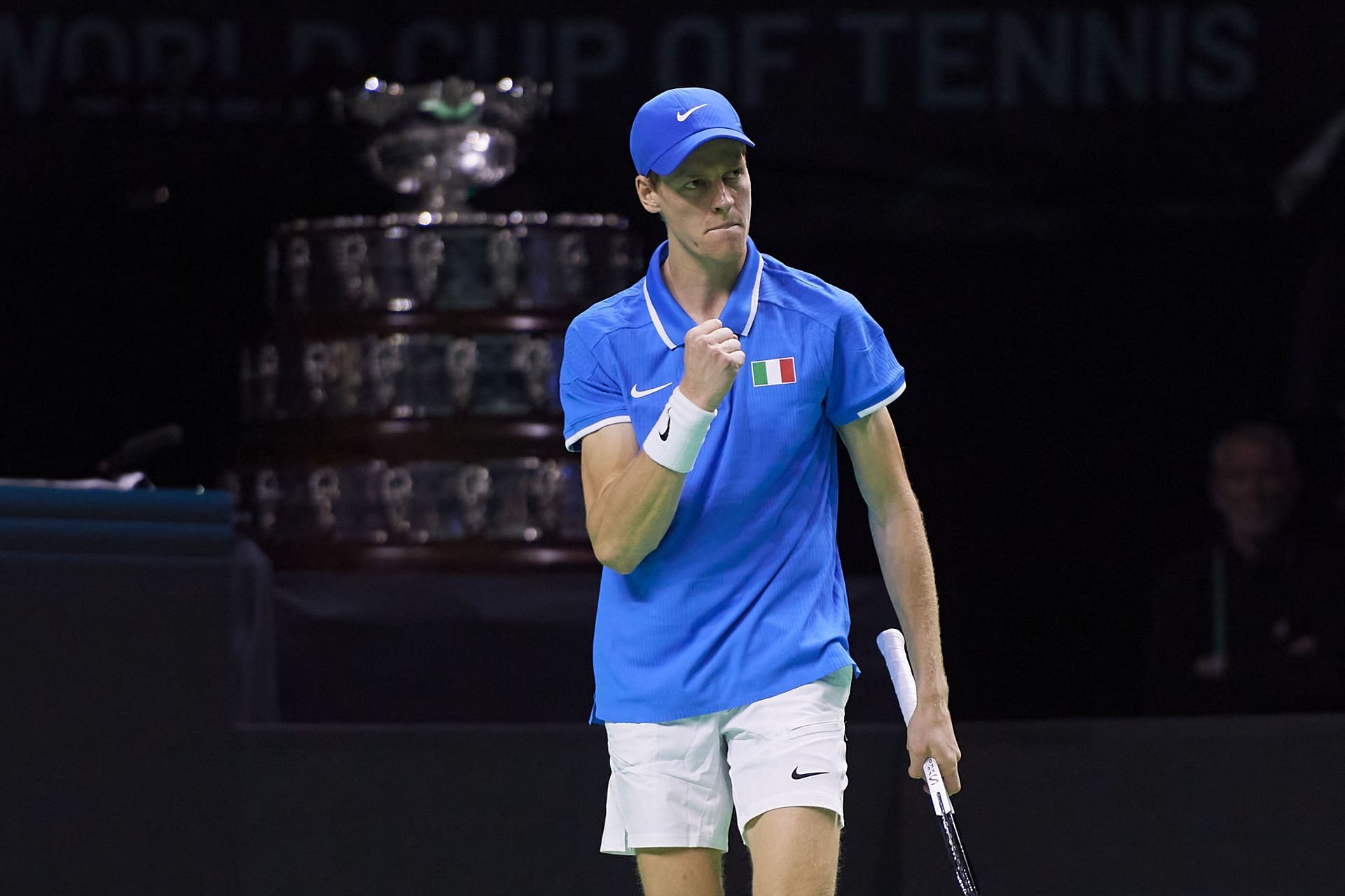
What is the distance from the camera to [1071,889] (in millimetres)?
3666

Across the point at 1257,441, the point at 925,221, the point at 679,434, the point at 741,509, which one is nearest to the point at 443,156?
the point at 925,221

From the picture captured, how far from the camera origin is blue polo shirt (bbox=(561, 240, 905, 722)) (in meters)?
2.51

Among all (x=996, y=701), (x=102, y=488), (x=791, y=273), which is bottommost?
(x=996, y=701)

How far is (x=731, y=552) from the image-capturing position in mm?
2521

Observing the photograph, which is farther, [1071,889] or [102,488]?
[1071,889]

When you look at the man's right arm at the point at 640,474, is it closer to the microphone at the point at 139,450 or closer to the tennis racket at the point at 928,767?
the tennis racket at the point at 928,767

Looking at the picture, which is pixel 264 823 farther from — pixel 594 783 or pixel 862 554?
pixel 862 554

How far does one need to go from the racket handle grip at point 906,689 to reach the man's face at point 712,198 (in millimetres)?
535

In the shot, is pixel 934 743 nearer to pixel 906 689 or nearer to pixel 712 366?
pixel 906 689

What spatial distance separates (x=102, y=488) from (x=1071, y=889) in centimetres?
185

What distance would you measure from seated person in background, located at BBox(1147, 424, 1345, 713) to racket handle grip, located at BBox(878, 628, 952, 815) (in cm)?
216

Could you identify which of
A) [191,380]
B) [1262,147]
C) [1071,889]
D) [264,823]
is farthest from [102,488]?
[1262,147]

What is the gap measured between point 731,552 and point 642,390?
9.2 inches

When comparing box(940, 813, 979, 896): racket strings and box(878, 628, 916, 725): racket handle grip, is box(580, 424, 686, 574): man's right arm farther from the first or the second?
box(940, 813, 979, 896): racket strings
